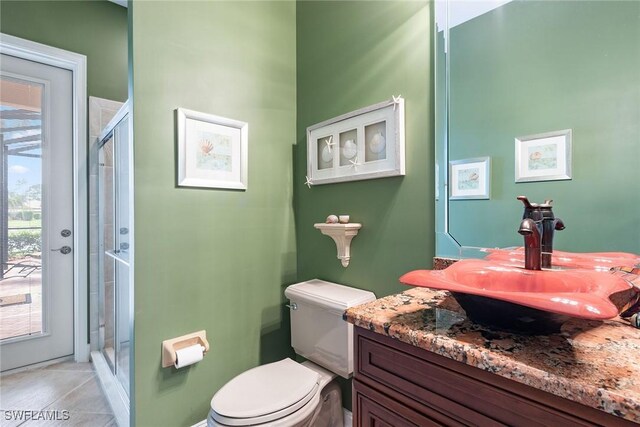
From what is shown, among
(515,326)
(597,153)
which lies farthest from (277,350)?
(597,153)

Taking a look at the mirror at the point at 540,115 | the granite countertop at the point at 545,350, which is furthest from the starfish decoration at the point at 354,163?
the granite countertop at the point at 545,350

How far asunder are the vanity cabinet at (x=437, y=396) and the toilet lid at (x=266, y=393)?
17.4 inches

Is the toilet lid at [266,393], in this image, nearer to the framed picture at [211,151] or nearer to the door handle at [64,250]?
the framed picture at [211,151]

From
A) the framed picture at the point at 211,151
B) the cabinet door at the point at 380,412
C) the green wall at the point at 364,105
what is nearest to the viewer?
the cabinet door at the point at 380,412

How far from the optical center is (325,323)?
4.98ft

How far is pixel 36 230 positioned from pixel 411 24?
2896 mm

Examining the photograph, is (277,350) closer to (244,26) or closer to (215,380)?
(215,380)

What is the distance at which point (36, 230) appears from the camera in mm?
2189

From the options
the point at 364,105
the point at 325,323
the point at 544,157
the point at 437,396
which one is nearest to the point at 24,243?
the point at 325,323

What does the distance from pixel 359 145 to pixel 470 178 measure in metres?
0.59

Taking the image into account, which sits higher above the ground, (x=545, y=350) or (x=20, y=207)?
(x=20, y=207)

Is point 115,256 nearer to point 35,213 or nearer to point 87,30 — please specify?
point 35,213

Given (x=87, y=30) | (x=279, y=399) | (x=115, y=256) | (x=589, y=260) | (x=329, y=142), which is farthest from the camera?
(x=87, y=30)

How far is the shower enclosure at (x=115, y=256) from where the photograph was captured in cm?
154
